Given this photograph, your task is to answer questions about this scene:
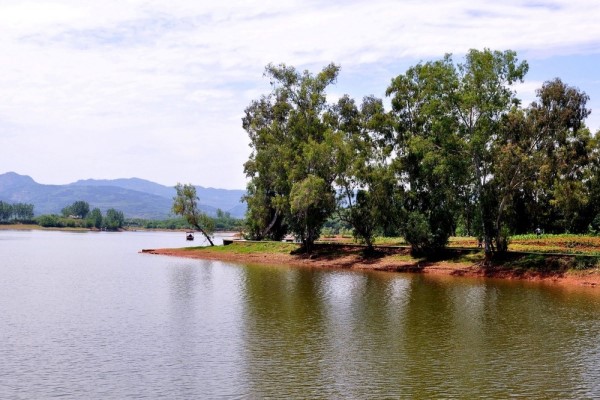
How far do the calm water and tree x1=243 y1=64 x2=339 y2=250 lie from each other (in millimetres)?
26123

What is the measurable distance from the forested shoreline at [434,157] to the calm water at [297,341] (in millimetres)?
14157

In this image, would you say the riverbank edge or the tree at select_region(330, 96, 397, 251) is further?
the tree at select_region(330, 96, 397, 251)

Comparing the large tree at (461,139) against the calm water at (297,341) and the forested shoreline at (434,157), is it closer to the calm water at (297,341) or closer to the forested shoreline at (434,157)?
the forested shoreline at (434,157)

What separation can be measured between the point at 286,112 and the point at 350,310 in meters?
53.5

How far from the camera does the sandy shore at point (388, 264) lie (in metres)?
56.2

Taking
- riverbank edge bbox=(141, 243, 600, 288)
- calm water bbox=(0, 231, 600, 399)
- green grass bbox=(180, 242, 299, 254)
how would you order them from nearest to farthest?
calm water bbox=(0, 231, 600, 399) → riverbank edge bbox=(141, 243, 600, 288) → green grass bbox=(180, 242, 299, 254)

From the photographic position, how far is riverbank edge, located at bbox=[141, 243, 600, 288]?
56.9 m

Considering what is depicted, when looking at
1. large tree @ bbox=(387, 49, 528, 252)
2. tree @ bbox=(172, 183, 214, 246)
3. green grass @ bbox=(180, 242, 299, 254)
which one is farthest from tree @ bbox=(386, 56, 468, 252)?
tree @ bbox=(172, 183, 214, 246)

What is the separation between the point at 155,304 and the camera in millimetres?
42750

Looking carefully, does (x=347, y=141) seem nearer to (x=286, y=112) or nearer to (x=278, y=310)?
(x=286, y=112)

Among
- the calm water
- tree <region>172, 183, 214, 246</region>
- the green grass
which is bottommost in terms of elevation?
the calm water

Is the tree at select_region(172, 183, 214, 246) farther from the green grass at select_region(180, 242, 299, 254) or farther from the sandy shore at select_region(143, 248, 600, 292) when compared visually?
the sandy shore at select_region(143, 248, 600, 292)

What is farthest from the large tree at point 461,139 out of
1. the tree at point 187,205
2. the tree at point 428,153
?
the tree at point 187,205

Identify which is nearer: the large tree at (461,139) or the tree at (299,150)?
the large tree at (461,139)
